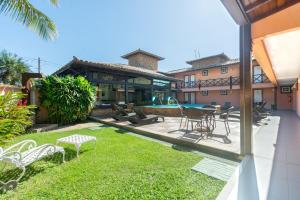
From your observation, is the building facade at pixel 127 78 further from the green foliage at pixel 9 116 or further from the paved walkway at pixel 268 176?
the paved walkway at pixel 268 176

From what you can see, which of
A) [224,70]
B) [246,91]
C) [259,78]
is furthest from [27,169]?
[224,70]

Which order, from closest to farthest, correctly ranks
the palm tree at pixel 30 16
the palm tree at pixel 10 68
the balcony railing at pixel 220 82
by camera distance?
the palm tree at pixel 30 16, the balcony railing at pixel 220 82, the palm tree at pixel 10 68

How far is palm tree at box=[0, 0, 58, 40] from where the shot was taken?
14.1 ft

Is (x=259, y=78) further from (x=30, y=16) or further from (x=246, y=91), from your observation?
(x=30, y=16)

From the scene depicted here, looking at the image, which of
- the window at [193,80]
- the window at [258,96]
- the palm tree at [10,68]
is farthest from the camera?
the window at [193,80]

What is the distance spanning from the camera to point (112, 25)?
16.7 metres

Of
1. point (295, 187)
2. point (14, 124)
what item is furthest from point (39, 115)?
point (295, 187)

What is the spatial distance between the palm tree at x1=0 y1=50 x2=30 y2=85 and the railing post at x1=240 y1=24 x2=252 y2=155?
28.4 m

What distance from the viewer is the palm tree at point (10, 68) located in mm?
21944

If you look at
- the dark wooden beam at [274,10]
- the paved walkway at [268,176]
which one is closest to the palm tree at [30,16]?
the dark wooden beam at [274,10]

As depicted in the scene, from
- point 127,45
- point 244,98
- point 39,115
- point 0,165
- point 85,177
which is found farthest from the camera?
point 127,45

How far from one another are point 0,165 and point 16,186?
56.0 inches

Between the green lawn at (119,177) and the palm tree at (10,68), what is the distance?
2576cm

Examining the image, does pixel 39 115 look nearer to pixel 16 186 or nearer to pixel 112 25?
pixel 16 186
